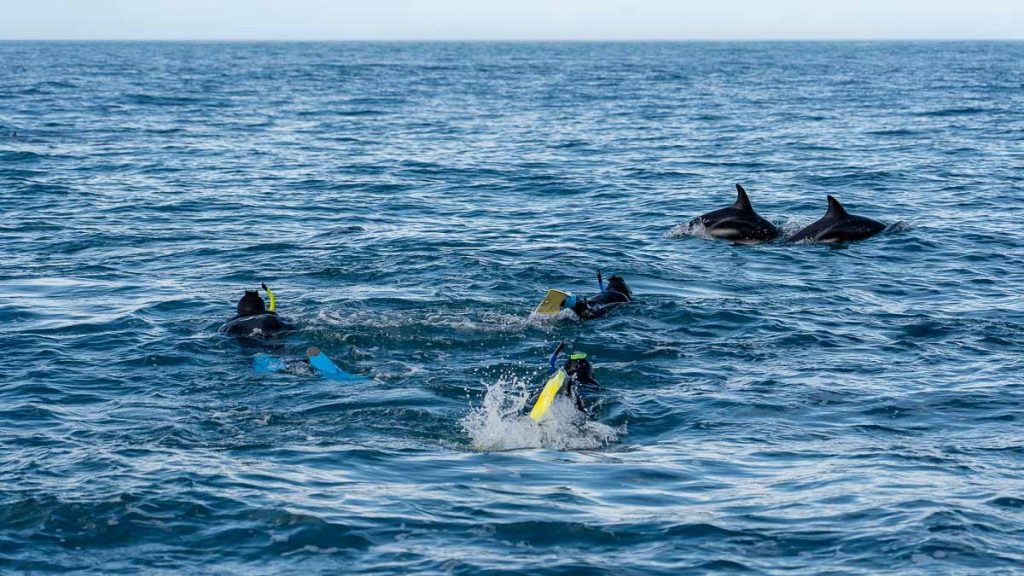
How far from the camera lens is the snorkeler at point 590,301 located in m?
16.7

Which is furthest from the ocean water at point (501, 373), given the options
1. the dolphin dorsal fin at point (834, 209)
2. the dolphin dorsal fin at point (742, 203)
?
the dolphin dorsal fin at point (742, 203)

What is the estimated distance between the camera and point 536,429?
1235 cm

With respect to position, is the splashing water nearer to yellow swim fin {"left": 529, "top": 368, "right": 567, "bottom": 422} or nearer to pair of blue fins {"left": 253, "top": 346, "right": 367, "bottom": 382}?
yellow swim fin {"left": 529, "top": 368, "right": 567, "bottom": 422}

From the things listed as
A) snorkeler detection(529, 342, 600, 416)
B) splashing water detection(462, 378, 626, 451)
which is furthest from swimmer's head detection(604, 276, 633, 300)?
splashing water detection(462, 378, 626, 451)

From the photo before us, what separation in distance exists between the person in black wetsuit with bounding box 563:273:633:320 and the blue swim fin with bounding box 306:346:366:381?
3.66 meters

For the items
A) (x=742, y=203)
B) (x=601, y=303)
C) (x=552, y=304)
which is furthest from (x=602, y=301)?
(x=742, y=203)

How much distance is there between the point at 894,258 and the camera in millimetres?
21375

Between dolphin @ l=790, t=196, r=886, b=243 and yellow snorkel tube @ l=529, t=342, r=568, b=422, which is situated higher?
dolphin @ l=790, t=196, r=886, b=243

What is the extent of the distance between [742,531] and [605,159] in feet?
90.3

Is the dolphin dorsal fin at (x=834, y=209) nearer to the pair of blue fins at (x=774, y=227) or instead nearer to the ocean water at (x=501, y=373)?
the pair of blue fins at (x=774, y=227)

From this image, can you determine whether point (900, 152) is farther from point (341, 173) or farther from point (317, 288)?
point (317, 288)

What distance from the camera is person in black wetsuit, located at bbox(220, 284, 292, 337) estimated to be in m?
15.9

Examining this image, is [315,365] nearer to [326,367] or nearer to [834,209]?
[326,367]

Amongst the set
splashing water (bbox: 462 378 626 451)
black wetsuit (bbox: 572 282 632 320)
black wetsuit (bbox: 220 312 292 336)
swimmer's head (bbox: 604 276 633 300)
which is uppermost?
swimmer's head (bbox: 604 276 633 300)
